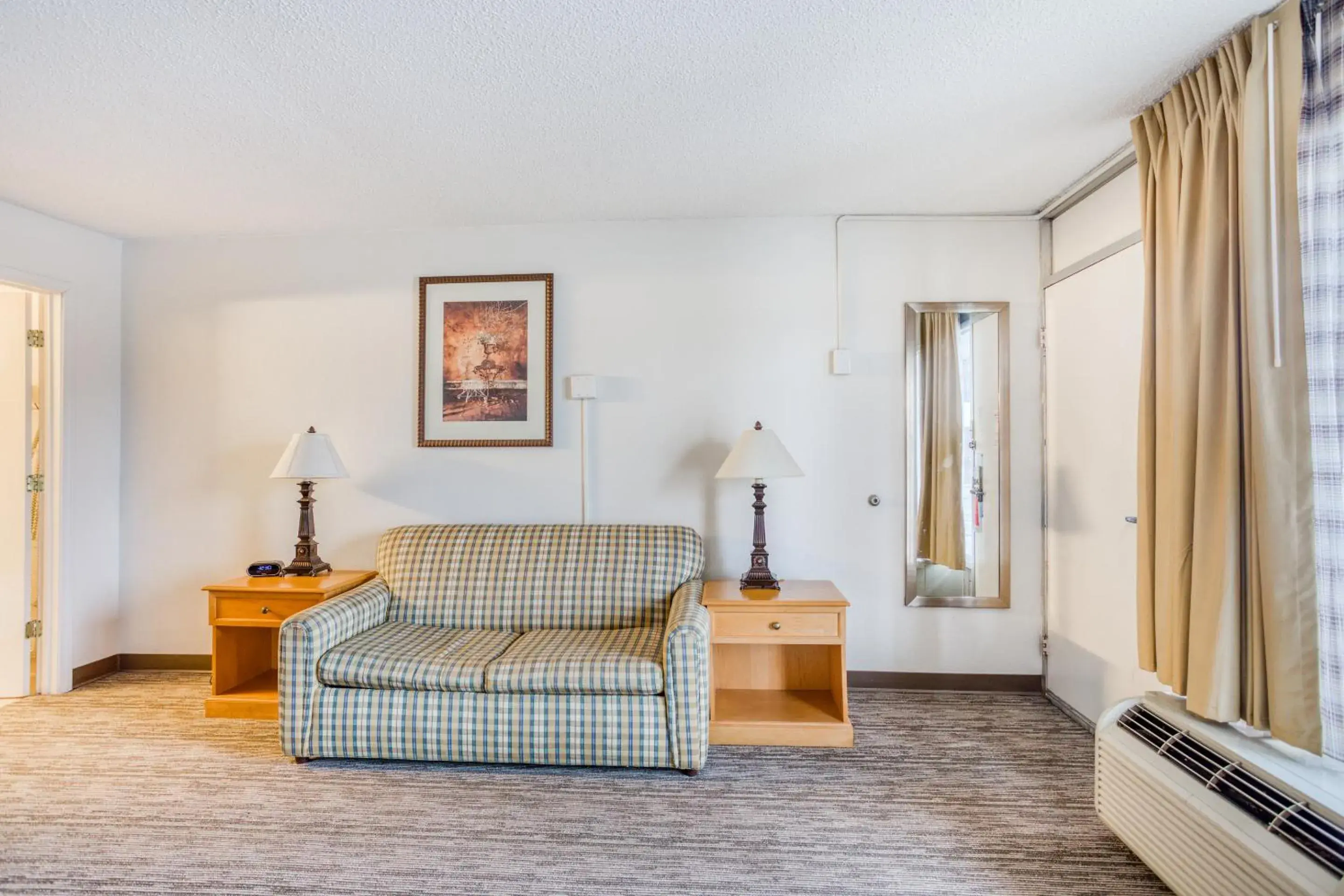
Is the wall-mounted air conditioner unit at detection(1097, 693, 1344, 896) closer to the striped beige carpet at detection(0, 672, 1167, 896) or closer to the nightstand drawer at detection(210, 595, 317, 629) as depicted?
the striped beige carpet at detection(0, 672, 1167, 896)

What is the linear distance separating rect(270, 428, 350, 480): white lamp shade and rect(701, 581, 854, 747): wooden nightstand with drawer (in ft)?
6.35

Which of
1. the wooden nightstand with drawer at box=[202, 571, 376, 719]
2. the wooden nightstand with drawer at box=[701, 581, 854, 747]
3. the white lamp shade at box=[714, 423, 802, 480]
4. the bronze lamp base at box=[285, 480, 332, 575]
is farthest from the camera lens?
the bronze lamp base at box=[285, 480, 332, 575]

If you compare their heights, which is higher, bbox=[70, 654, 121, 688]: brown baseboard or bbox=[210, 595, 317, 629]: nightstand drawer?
bbox=[210, 595, 317, 629]: nightstand drawer

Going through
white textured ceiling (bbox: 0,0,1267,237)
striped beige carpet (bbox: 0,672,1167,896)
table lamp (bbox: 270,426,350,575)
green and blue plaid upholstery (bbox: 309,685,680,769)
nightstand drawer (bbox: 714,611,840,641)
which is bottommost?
striped beige carpet (bbox: 0,672,1167,896)

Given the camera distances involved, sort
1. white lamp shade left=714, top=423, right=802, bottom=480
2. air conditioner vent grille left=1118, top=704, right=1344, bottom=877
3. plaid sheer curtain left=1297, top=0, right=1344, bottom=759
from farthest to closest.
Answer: white lamp shade left=714, top=423, right=802, bottom=480 → plaid sheer curtain left=1297, top=0, right=1344, bottom=759 → air conditioner vent grille left=1118, top=704, right=1344, bottom=877

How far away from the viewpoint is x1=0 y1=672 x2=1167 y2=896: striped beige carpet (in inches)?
70.4

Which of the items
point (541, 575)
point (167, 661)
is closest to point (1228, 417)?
point (541, 575)

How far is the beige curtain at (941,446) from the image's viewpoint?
3174mm

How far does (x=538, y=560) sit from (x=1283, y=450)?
2682mm

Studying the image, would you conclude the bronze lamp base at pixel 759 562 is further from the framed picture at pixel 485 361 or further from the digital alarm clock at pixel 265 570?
the digital alarm clock at pixel 265 570

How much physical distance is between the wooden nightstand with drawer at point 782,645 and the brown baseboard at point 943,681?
395 mm

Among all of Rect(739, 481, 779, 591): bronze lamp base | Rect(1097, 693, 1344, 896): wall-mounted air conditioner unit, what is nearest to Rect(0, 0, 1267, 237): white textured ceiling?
Rect(739, 481, 779, 591): bronze lamp base

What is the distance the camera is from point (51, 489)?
3.19 meters

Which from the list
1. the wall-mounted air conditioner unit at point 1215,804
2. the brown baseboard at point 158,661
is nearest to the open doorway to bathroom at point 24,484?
the brown baseboard at point 158,661
